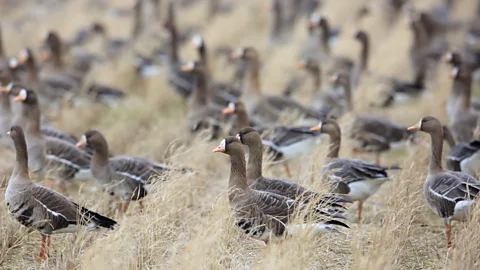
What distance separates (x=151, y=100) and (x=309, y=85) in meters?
3.70

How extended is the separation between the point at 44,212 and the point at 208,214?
1.72 metres

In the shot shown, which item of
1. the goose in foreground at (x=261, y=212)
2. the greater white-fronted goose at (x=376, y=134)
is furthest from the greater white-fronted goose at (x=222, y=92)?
the goose in foreground at (x=261, y=212)

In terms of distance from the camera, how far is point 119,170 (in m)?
8.26

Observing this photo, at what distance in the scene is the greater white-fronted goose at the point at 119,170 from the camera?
814cm

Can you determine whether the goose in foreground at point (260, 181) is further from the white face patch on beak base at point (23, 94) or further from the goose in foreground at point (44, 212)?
the white face patch on beak base at point (23, 94)

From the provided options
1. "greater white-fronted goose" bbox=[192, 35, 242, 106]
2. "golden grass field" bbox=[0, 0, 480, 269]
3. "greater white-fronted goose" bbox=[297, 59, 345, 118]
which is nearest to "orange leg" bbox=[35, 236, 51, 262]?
"golden grass field" bbox=[0, 0, 480, 269]

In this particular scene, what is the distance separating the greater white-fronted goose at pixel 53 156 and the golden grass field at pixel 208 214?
0.38 metres

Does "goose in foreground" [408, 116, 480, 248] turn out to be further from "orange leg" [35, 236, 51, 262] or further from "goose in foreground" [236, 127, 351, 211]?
"orange leg" [35, 236, 51, 262]

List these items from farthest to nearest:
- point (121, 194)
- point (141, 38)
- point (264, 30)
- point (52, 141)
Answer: point (264, 30)
point (141, 38)
point (52, 141)
point (121, 194)

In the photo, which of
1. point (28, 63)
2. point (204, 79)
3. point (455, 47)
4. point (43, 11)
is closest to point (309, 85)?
point (204, 79)

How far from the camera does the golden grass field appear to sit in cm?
564

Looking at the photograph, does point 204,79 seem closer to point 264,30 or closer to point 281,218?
point 281,218

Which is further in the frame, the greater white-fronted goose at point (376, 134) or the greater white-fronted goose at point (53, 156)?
the greater white-fronted goose at point (376, 134)

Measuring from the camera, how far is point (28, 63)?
13031 millimetres
